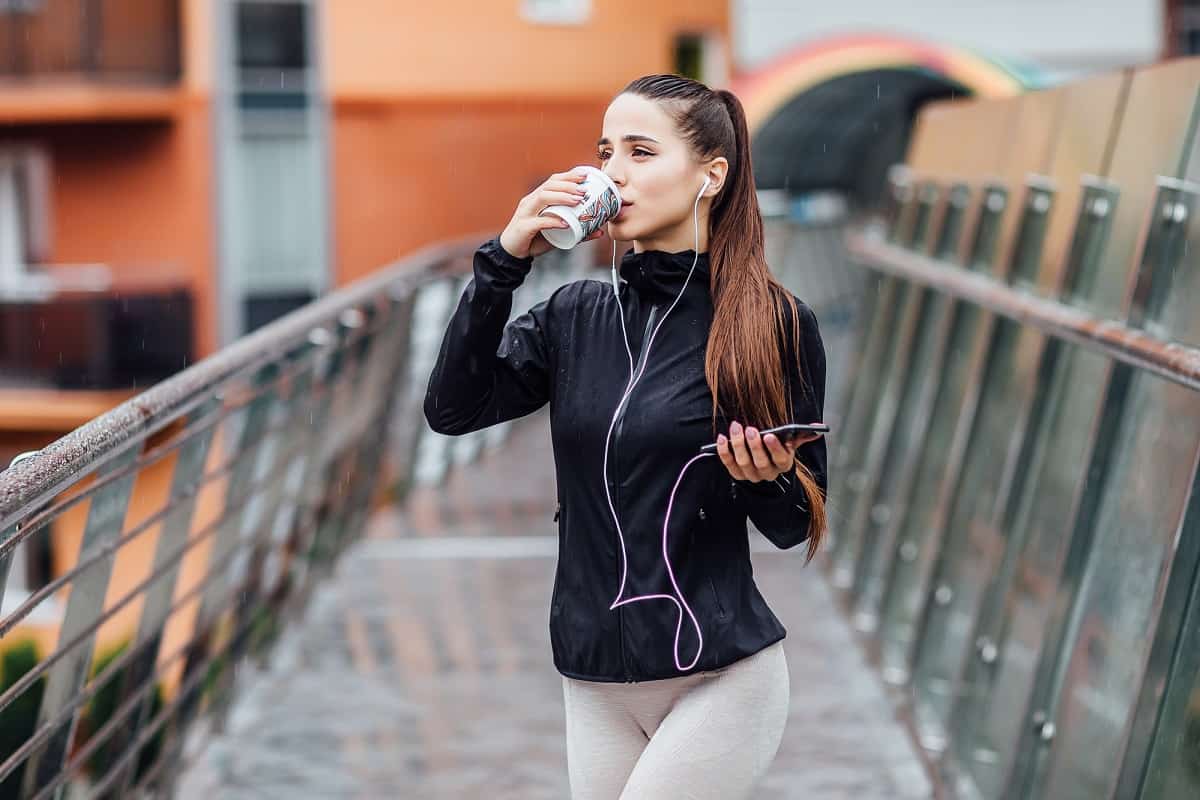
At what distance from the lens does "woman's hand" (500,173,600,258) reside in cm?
273

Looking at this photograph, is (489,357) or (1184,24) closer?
(489,357)

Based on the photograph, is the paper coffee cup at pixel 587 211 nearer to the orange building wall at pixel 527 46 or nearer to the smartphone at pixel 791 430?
the smartphone at pixel 791 430

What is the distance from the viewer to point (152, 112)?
2033 cm

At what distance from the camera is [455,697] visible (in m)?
6.05

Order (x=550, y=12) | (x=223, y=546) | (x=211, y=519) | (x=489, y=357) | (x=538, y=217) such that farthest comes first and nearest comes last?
(x=550, y=12) → (x=211, y=519) → (x=223, y=546) → (x=489, y=357) → (x=538, y=217)

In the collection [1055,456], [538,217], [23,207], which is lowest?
[23,207]

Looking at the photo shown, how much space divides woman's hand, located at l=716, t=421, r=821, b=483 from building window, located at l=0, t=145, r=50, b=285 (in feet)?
61.2

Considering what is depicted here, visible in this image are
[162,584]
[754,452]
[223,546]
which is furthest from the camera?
[223,546]

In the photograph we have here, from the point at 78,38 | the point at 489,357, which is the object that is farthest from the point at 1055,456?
the point at 78,38

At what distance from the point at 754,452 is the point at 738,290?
0.31 meters

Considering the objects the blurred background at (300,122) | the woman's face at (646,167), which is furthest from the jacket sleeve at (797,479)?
the blurred background at (300,122)

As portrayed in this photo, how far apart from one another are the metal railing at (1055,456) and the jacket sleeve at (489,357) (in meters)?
1.02

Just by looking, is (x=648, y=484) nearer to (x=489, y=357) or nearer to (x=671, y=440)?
(x=671, y=440)

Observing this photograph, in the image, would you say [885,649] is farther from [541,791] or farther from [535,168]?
[535,168]
